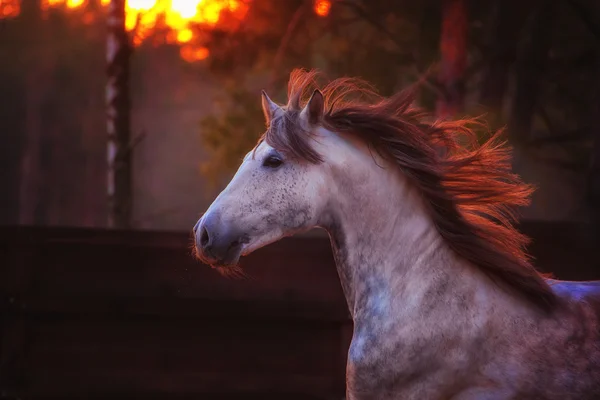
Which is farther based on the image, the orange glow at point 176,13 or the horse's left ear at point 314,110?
the orange glow at point 176,13

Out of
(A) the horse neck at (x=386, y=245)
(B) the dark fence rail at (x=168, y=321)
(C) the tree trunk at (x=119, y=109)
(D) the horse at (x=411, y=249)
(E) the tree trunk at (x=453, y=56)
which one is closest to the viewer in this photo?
(D) the horse at (x=411, y=249)

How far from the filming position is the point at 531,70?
11.4 m

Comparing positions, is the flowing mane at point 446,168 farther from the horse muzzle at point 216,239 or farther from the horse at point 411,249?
the horse muzzle at point 216,239

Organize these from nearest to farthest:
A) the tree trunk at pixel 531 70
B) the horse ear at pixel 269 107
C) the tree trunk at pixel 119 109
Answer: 1. the horse ear at pixel 269 107
2. the tree trunk at pixel 119 109
3. the tree trunk at pixel 531 70

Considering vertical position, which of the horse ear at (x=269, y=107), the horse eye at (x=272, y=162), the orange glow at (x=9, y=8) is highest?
the orange glow at (x=9, y=8)

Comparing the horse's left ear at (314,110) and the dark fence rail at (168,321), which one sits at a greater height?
the horse's left ear at (314,110)

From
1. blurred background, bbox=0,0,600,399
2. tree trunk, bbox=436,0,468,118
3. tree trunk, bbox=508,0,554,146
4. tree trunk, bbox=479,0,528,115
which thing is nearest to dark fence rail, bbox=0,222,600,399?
blurred background, bbox=0,0,600,399

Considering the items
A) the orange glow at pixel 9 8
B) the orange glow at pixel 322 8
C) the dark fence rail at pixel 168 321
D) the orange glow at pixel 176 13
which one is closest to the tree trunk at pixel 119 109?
the orange glow at pixel 176 13

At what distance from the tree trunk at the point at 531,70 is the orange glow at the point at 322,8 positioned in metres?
2.91

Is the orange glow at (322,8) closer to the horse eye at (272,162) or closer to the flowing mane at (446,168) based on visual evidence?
the flowing mane at (446,168)

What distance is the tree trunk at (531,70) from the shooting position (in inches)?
433

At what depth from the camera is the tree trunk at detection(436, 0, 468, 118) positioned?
8945 millimetres

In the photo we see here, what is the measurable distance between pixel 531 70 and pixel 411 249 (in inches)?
346

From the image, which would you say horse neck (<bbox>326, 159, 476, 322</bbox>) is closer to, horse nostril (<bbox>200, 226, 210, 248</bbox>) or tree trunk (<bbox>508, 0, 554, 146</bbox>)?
horse nostril (<bbox>200, 226, 210, 248</bbox>)
